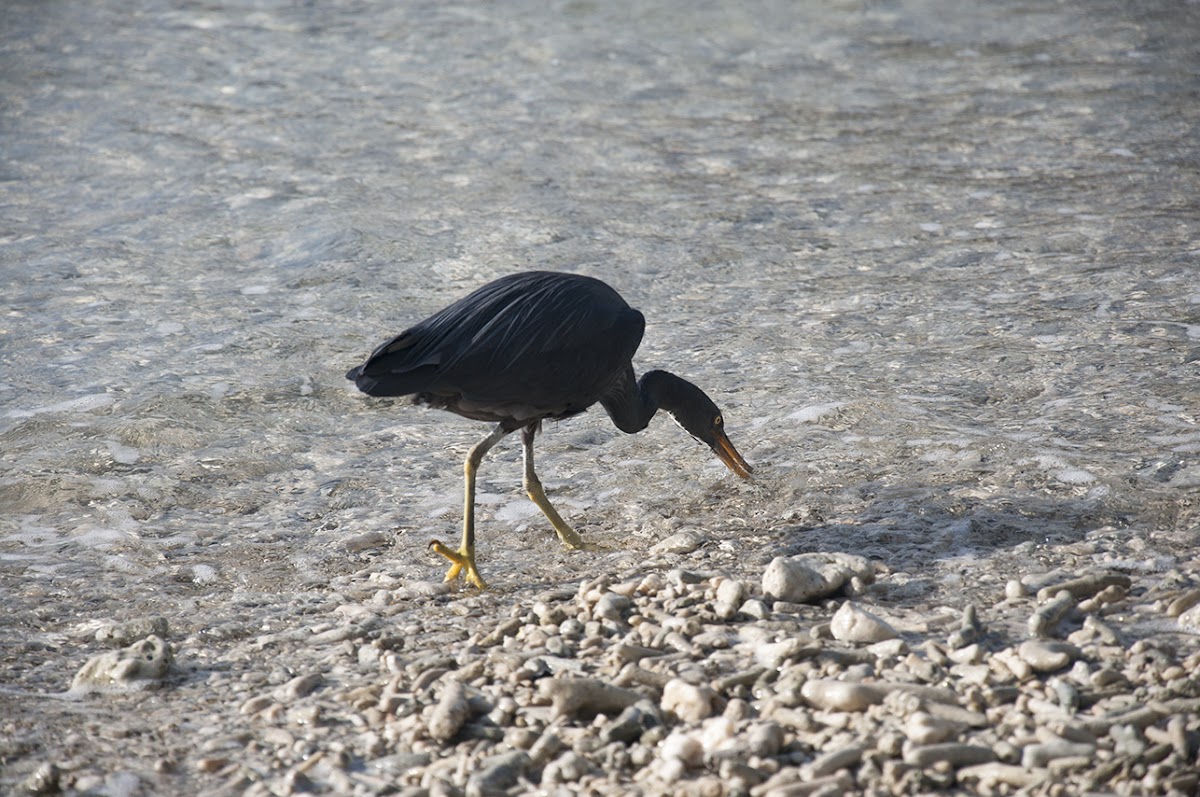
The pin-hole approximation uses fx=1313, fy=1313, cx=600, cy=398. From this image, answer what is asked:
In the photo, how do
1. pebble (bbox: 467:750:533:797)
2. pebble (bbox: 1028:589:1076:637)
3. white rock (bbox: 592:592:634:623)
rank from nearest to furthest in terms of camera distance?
pebble (bbox: 467:750:533:797)
pebble (bbox: 1028:589:1076:637)
white rock (bbox: 592:592:634:623)

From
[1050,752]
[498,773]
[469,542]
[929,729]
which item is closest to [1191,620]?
[1050,752]

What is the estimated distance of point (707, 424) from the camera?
575 cm

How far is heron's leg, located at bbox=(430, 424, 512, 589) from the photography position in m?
5.02

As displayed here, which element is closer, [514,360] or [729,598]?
[729,598]

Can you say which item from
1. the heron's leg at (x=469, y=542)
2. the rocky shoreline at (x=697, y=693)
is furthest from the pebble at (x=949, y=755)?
the heron's leg at (x=469, y=542)

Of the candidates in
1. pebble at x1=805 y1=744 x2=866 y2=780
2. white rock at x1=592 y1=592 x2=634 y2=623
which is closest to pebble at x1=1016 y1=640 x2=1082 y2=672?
pebble at x1=805 y1=744 x2=866 y2=780

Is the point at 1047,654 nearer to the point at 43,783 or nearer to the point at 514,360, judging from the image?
the point at 514,360

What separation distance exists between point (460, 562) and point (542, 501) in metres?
0.51

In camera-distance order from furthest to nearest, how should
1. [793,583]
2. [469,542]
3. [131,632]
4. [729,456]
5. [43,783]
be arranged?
[729,456] < [469,542] < [131,632] < [793,583] < [43,783]

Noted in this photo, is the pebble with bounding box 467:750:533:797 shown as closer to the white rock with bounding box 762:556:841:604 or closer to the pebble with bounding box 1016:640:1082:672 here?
the white rock with bounding box 762:556:841:604

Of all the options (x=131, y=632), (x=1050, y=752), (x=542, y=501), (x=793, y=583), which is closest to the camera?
(x=1050, y=752)

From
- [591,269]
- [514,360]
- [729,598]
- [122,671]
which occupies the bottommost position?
[591,269]

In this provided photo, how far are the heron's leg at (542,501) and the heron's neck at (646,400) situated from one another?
379mm

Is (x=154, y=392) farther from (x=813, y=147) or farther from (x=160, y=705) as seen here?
(x=813, y=147)
